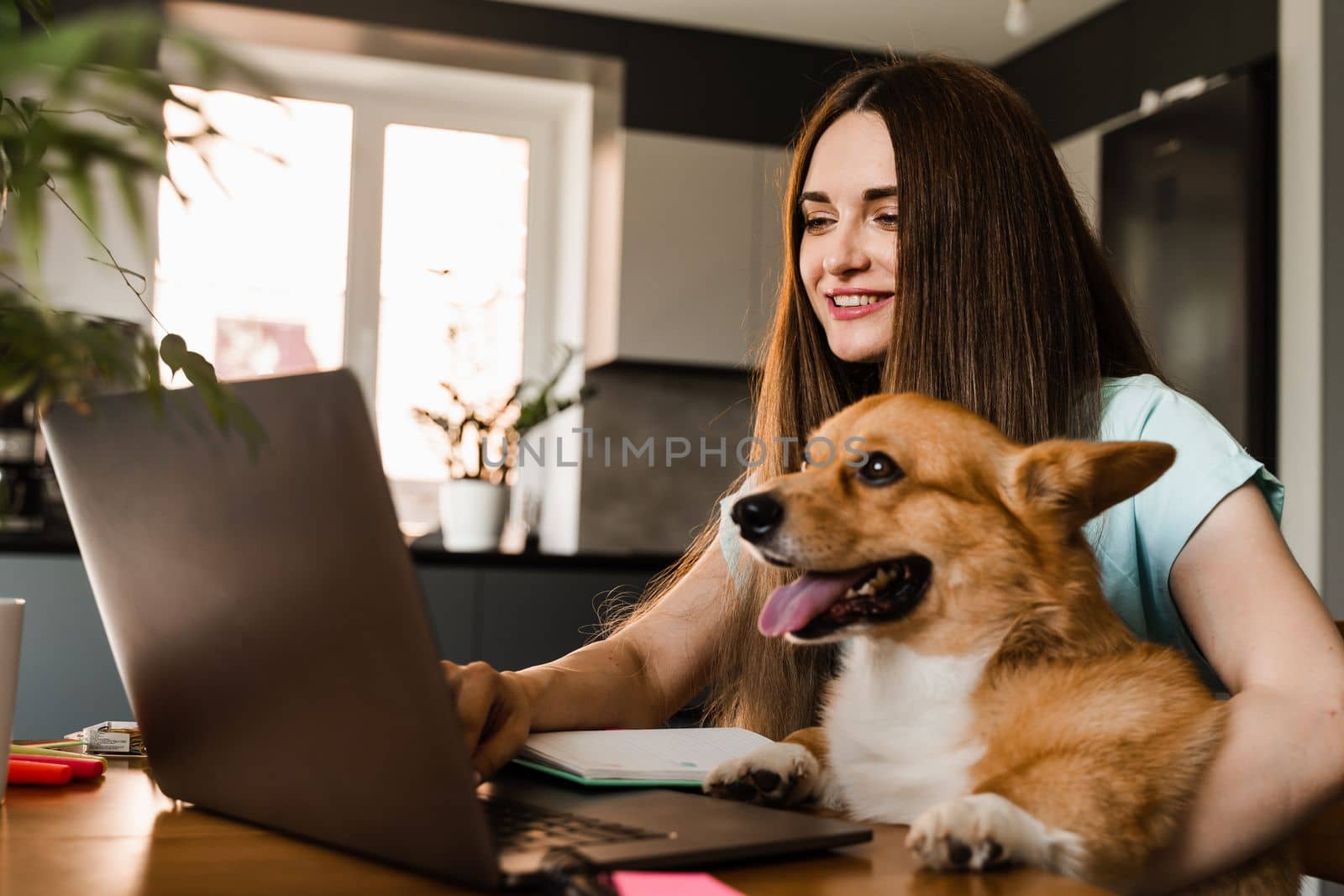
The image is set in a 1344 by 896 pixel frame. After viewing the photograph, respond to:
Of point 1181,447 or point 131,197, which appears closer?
point 131,197

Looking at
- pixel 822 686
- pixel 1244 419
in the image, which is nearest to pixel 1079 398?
pixel 822 686

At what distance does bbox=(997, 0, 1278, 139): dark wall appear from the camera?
3.50 m

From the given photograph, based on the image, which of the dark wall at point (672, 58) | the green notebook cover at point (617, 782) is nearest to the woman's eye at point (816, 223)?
the green notebook cover at point (617, 782)

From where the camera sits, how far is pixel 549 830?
0.70 meters

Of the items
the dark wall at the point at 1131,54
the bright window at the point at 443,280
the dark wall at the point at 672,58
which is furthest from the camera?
the bright window at the point at 443,280

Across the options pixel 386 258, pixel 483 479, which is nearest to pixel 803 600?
pixel 483 479

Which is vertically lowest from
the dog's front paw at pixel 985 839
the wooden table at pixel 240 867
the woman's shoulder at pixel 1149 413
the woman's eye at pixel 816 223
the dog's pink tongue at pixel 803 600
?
the wooden table at pixel 240 867

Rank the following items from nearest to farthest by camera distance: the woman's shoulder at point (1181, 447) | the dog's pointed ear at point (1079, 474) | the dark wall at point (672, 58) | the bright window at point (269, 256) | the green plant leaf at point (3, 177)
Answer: the green plant leaf at point (3, 177) < the dog's pointed ear at point (1079, 474) < the woman's shoulder at point (1181, 447) < the dark wall at point (672, 58) < the bright window at point (269, 256)

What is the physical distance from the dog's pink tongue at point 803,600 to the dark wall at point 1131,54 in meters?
3.22

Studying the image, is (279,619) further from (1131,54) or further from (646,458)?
(1131,54)

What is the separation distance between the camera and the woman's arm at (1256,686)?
2.57 ft

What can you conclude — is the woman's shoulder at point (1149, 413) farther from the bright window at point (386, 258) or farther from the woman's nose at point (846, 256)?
the bright window at point (386, 258)

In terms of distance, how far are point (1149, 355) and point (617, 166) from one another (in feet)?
9.89

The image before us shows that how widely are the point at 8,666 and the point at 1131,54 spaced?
4.01 metres
